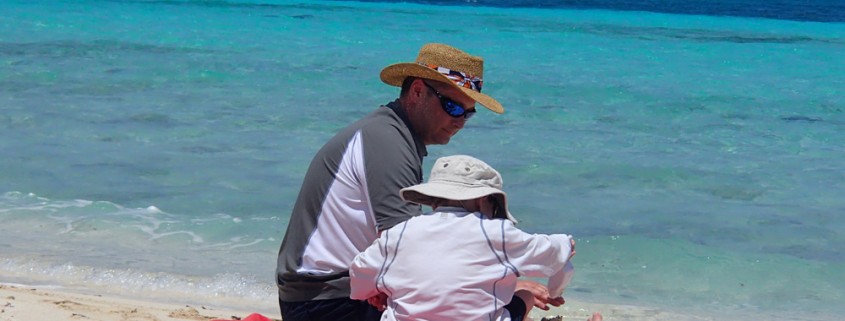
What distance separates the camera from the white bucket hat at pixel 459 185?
2.97m

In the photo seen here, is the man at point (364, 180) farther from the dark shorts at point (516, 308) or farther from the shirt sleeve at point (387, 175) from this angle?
the dark shorts at point (516, 308)

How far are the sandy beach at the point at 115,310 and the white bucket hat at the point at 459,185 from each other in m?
2.13

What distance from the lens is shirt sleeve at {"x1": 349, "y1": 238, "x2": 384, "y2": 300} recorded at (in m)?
→ 3.04

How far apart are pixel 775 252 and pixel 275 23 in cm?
2093

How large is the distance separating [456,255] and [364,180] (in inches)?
13.8

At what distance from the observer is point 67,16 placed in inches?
1037

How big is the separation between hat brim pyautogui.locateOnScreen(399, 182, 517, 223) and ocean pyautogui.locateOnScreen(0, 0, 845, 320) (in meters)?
2.65

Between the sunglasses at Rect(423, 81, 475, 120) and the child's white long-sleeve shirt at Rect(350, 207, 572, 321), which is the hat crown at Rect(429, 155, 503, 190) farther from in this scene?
the sunglasses at Rect(423, 81, 475, 120)

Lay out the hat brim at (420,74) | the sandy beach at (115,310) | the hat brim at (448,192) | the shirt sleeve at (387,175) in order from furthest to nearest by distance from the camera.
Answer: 1. the sandy beach at (115,310)
2. the hat brim at (420,74)
3. the shirt sleeve at (387,175)
4. the hat brim at (448,192)

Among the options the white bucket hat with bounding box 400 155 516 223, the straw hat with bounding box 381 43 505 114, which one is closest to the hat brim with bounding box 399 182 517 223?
the white bucket hat with bounding box 400 155 516 223

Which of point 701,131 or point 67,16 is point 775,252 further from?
point 67,16

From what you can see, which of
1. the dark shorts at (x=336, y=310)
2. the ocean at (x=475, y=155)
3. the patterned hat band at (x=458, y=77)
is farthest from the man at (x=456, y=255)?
the ocean at (x=475, y=155)

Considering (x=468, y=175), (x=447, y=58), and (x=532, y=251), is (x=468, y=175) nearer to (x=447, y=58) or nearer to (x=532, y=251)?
(x=532, y=251)

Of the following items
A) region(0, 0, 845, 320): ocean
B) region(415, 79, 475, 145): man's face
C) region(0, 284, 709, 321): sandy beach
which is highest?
region(415, 79, 475, 145): man's face
